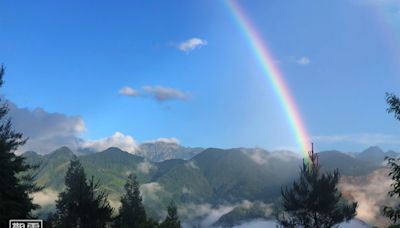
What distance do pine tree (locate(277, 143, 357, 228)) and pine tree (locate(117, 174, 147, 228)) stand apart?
2961cm

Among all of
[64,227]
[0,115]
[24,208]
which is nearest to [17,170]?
[24,208]

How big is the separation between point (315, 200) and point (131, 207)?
50.6 metres

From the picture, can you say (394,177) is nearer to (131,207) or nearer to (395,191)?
(395,191)

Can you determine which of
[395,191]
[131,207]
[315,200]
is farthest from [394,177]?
[131,207]

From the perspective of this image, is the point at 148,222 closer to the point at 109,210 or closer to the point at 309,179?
the point at 109,210

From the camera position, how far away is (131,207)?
291ft

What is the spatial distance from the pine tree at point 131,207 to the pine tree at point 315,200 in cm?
2961

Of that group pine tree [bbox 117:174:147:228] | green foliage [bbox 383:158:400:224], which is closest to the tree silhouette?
green foliage [bbox 383:158:400:224]

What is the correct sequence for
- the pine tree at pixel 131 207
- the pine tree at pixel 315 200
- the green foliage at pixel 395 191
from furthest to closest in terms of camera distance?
the pine tree at pixel 131 207
the pine tree at pixel 315 200
the green foliage at pixel 395 191

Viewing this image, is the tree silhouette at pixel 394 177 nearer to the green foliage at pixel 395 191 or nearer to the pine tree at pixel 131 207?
the green foliage at pixel 395 191

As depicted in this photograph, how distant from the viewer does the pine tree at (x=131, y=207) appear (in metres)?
80.1

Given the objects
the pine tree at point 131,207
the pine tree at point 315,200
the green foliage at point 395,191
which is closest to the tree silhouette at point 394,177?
the green foliage at point 395,191

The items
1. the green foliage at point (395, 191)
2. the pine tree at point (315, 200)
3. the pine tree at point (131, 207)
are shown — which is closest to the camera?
the green foliage at point (395, 191)

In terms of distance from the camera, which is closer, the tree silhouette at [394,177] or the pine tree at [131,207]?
the tree silhouette at [394,177]
